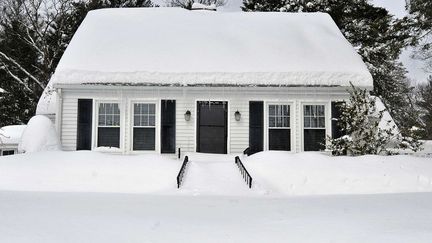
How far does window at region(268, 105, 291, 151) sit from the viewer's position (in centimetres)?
1370

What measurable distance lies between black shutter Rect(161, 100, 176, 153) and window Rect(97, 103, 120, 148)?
57.2 inches

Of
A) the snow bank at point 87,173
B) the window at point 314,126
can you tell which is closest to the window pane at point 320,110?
the window at point 314,126

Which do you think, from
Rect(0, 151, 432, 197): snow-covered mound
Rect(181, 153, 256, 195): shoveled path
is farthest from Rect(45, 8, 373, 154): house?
Rect(0, 151, 432, 197): snow-covered mound

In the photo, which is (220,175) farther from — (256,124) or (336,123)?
(336,123)

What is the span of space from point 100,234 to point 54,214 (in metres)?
1.52

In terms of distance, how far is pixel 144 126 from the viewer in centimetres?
1359

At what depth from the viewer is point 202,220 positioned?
5953 mm

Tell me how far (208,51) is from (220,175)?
5.79 m

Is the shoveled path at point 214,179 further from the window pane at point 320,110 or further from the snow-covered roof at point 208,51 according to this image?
the window pane at point 320,110

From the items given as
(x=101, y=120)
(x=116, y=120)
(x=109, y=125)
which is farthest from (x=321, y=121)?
(x=101, y=120)

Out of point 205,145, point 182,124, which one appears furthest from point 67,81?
point 205,145

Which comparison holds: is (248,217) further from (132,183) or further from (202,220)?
(132,183)

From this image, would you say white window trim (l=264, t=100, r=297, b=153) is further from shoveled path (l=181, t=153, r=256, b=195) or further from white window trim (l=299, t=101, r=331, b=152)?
shoveled path (l=181, t=153, r=256, b=195)

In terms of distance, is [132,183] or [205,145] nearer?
[132,183]
